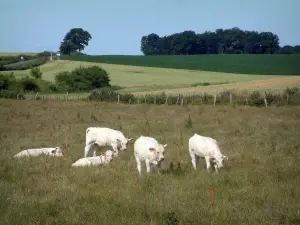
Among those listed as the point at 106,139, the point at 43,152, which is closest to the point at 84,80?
the point at 43,152

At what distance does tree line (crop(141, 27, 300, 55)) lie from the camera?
143637 mm

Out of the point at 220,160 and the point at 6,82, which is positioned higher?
the point at 220,160

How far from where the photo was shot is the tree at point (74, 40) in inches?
6156

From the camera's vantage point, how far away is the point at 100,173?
1390 cm

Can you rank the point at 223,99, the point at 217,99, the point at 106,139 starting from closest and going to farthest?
the point at 106,139 < the point at 223,99 < the point at 217,99

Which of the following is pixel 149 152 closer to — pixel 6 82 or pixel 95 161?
pixel 95 161

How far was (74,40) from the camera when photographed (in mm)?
158750

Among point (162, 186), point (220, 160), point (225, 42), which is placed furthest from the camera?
point (225, 42)

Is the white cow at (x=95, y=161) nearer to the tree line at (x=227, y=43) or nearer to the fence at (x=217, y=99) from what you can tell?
the fence at (x=217, y=99)

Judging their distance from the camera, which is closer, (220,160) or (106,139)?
(220,160)

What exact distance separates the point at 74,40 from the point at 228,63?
65.2 meters

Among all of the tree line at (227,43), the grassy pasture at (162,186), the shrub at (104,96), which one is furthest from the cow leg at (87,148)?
the tree line at (227,43)

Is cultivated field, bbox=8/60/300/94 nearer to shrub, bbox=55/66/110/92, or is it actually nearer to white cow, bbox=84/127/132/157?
shrub, bbox=55/66/110/92

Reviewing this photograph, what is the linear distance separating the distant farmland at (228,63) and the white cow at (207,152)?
76111 millimetres
